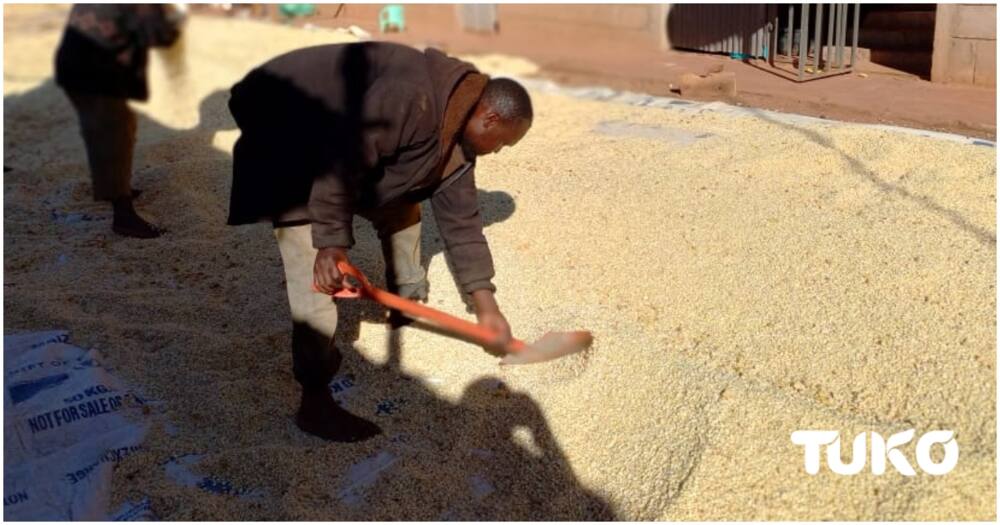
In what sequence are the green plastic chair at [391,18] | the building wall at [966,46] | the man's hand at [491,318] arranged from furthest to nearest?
the green plastic chair at [391,18] < the building wall at [966,46] < the man's hand at [491,318]

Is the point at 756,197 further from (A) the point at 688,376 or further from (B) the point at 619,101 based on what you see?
(B) the point at 619,101

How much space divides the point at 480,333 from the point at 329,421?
488 mm

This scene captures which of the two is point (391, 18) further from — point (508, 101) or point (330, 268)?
point (330, 268)

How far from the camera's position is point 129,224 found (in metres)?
4.17

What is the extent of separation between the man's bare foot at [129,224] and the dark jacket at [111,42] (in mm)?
2450

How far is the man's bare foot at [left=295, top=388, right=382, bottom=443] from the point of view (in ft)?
8.57

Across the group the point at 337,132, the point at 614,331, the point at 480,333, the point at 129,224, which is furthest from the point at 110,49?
the point at 129,224

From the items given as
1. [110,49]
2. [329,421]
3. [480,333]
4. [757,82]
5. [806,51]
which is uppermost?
[110,49]

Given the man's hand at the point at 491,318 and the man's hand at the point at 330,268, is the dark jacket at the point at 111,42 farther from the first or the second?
the man's hand at the point at 491,318

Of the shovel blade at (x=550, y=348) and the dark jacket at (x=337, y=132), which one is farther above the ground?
the dark jacket at (x=337, y=132)

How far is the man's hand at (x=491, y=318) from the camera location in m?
2.57

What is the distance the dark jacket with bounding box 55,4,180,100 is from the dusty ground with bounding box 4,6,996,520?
7cm

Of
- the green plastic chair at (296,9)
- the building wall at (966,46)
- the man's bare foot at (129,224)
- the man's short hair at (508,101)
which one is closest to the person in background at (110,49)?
the man's short hair at (508,101)

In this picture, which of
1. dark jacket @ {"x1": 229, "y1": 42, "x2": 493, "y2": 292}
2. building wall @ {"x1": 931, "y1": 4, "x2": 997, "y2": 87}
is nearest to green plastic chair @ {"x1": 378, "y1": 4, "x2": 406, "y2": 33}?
building wall @ {"x1": 931, "y1": 4, "x2": 997, "y2": 87}
